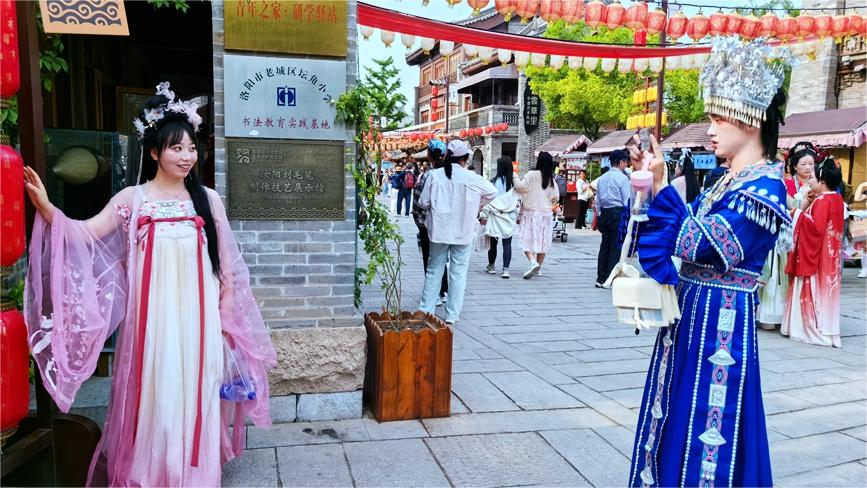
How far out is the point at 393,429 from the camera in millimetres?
3598

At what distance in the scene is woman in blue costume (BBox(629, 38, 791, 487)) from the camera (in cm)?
224

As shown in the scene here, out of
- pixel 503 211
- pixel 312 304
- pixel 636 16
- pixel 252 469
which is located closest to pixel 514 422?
pixel 312 304

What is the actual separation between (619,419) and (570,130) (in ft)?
97.7

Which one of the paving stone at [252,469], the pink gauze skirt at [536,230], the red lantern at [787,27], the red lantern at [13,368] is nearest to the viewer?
the red lantern at [13,368]

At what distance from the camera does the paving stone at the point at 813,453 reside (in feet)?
10.9

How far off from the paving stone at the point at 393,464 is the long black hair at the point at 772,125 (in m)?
Result: 2.06

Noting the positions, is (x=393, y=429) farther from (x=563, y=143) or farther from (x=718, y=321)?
(x=563, y=143)

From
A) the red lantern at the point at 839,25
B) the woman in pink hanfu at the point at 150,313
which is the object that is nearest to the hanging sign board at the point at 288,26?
the woman in pink hanfu at the point at 150,313

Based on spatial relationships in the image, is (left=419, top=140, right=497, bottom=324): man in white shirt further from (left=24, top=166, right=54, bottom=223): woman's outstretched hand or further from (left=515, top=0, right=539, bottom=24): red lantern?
(left=24, top=166, right=54, bottom=223): woman's outstretched hand

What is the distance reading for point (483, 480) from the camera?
3035mm

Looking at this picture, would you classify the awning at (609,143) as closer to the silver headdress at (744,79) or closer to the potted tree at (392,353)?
the potted tree at (392,353)

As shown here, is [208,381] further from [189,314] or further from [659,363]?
[659,363]

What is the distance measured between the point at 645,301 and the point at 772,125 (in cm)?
84

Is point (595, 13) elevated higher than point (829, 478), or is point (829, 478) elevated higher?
point (595, 13)
